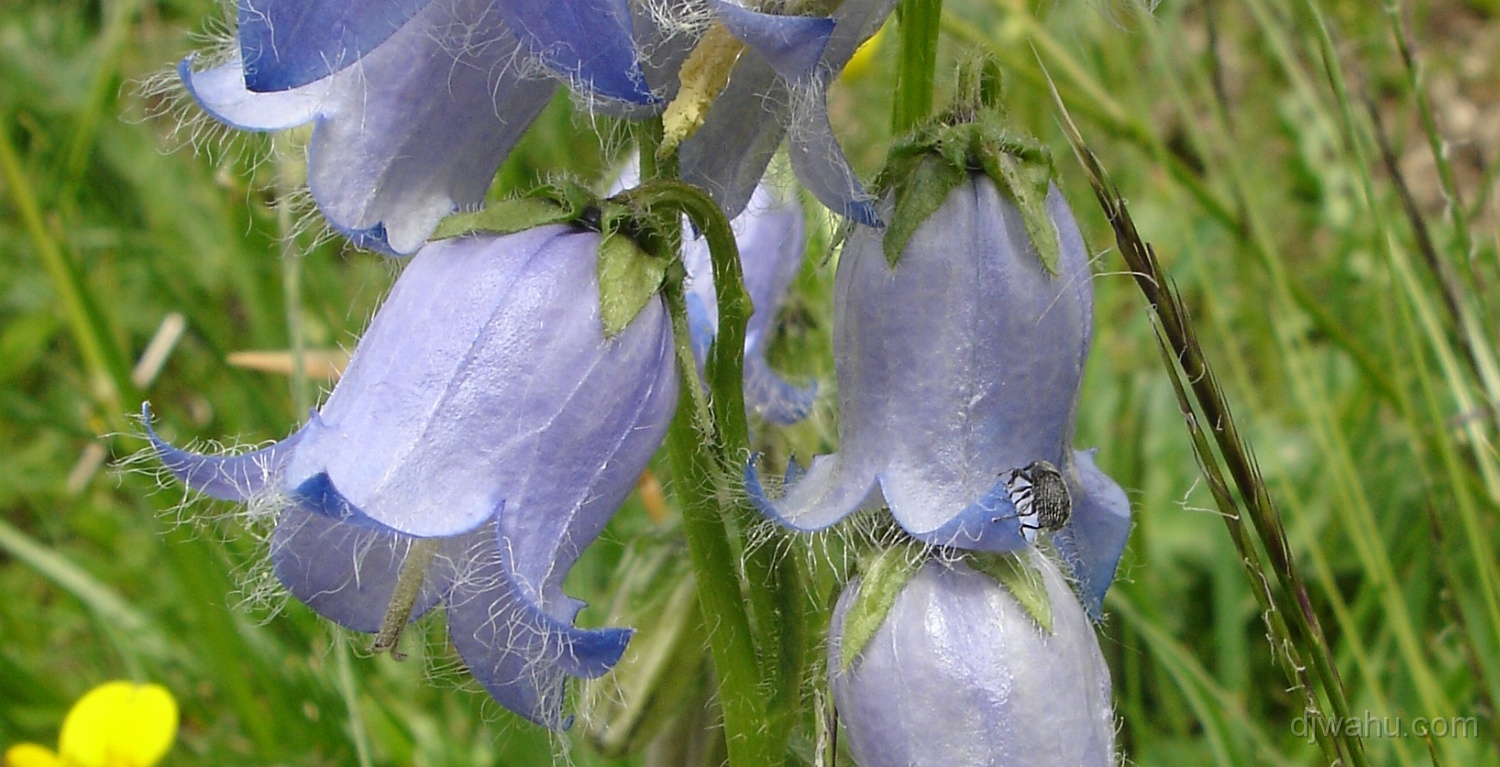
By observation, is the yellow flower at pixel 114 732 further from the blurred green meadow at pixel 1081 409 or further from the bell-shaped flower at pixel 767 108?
the bell-shaped flower at pixel 767 108

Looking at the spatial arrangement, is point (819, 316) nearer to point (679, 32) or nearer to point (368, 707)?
point (679, 32)

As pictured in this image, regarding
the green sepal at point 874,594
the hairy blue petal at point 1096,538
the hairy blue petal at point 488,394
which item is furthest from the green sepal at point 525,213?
the hairy blue petal at point 1096,538

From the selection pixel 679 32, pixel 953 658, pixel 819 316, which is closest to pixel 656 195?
pixel 679 32

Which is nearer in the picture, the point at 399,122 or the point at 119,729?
the point at 399,122

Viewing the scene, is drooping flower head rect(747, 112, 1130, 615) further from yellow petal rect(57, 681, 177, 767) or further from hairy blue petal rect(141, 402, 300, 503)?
yellow petal rect(57, 681, 177, 767)

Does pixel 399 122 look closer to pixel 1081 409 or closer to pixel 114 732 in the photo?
pixel 114 732

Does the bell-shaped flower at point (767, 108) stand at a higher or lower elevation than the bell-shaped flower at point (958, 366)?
higher

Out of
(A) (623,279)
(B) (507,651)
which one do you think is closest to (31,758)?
(B) (507,651)

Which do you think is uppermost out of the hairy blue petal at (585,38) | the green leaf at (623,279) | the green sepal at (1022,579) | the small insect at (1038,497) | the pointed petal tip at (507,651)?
the hairy blue petal at (585,38)
